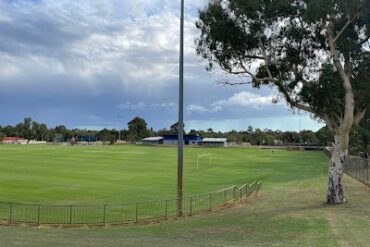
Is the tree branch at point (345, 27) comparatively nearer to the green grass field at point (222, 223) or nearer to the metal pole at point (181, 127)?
the metal pole at point (181, 127)

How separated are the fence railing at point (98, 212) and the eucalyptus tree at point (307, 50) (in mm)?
7250

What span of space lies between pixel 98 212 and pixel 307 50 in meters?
14.6

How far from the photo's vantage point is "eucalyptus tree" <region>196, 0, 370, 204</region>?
87.8 ft

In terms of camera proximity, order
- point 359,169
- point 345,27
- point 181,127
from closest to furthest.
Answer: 1. point 181,127
2. point 345,27
3. point 359,169

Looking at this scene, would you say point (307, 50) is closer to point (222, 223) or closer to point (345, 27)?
point (345, 27)

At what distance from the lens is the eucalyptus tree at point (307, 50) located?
1054 inches

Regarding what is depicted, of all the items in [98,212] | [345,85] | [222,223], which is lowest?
[98,212]

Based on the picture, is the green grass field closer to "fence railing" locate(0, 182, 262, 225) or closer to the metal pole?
the metal pole

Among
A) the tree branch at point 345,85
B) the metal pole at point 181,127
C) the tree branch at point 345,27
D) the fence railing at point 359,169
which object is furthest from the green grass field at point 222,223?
the tree branch at point 345,27

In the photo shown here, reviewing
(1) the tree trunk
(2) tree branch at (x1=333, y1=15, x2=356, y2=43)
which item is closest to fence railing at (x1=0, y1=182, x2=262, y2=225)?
(1) the tree trunk

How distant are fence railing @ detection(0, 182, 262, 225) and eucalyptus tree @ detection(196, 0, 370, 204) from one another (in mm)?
7250

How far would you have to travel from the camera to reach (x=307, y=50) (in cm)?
2900

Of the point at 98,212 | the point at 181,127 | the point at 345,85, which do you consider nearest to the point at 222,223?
the point at 181,127

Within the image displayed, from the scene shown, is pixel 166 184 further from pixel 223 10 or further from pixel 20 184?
pixel 223 10
